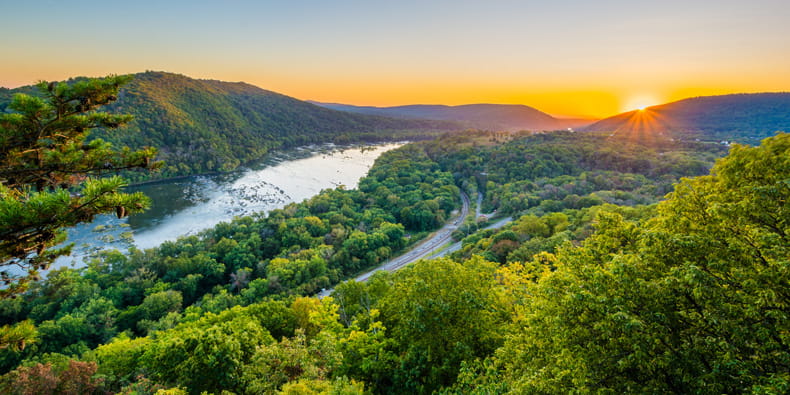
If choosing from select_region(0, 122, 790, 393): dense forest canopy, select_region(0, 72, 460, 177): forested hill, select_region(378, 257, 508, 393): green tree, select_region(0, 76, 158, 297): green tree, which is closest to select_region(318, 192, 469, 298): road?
select_region(0, 122, 790, 393): dense forest canopy

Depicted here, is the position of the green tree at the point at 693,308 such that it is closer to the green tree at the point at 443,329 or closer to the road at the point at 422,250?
the green tree at the point at 443,329

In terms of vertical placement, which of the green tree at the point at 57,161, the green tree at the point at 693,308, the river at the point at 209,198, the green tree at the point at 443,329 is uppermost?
the green tree at the point at 57,161

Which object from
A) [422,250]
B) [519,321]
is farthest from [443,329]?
[422,250]

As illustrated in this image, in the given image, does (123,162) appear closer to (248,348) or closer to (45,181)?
(45,181)

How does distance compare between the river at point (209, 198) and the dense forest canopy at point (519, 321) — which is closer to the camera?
the dense forest canopy at point (519, 321)

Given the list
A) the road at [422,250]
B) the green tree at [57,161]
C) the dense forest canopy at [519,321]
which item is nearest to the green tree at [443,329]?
the dense forest canopy at [519,321]

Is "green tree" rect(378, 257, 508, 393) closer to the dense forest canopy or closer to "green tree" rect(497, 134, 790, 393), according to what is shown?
the dense forest canopy
